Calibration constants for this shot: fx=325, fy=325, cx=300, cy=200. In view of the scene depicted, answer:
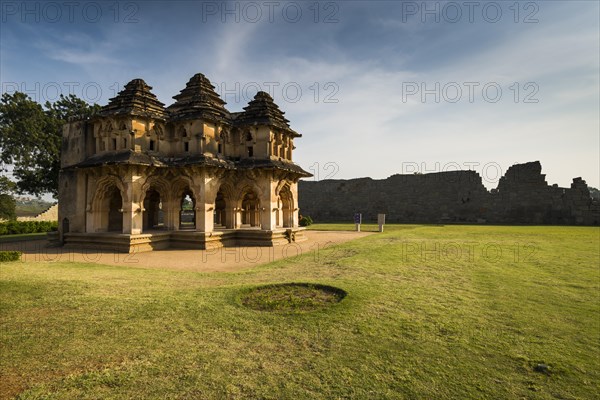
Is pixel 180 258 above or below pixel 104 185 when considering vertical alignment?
below

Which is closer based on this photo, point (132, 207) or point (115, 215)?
point (132, 207)

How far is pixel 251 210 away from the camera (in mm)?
20219

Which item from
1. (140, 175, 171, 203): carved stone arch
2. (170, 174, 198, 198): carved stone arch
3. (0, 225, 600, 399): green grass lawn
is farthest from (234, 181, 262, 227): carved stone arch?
(0, 225, 600, 399): green grass lawn

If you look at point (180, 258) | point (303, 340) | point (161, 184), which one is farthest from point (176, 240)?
point (303, 340)

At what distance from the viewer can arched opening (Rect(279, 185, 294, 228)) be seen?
1783 cm

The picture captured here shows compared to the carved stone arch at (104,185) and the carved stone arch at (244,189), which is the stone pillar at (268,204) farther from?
the carved stone arch at (104,185)

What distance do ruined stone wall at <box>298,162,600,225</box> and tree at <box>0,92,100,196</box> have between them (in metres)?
22.3

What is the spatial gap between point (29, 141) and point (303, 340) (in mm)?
29391

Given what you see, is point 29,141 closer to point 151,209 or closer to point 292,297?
point 151,209

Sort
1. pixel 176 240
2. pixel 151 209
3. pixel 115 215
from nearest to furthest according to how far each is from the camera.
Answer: pixel 176 240 < pixel 115 215 < pixel 151 209

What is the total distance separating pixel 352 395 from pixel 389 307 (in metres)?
2.52

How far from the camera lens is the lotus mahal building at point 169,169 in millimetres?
13914

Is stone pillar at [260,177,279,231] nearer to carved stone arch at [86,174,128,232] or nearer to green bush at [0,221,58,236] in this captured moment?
carved stone arch at [86,174,128,232]

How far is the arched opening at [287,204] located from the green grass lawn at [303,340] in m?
10.7
